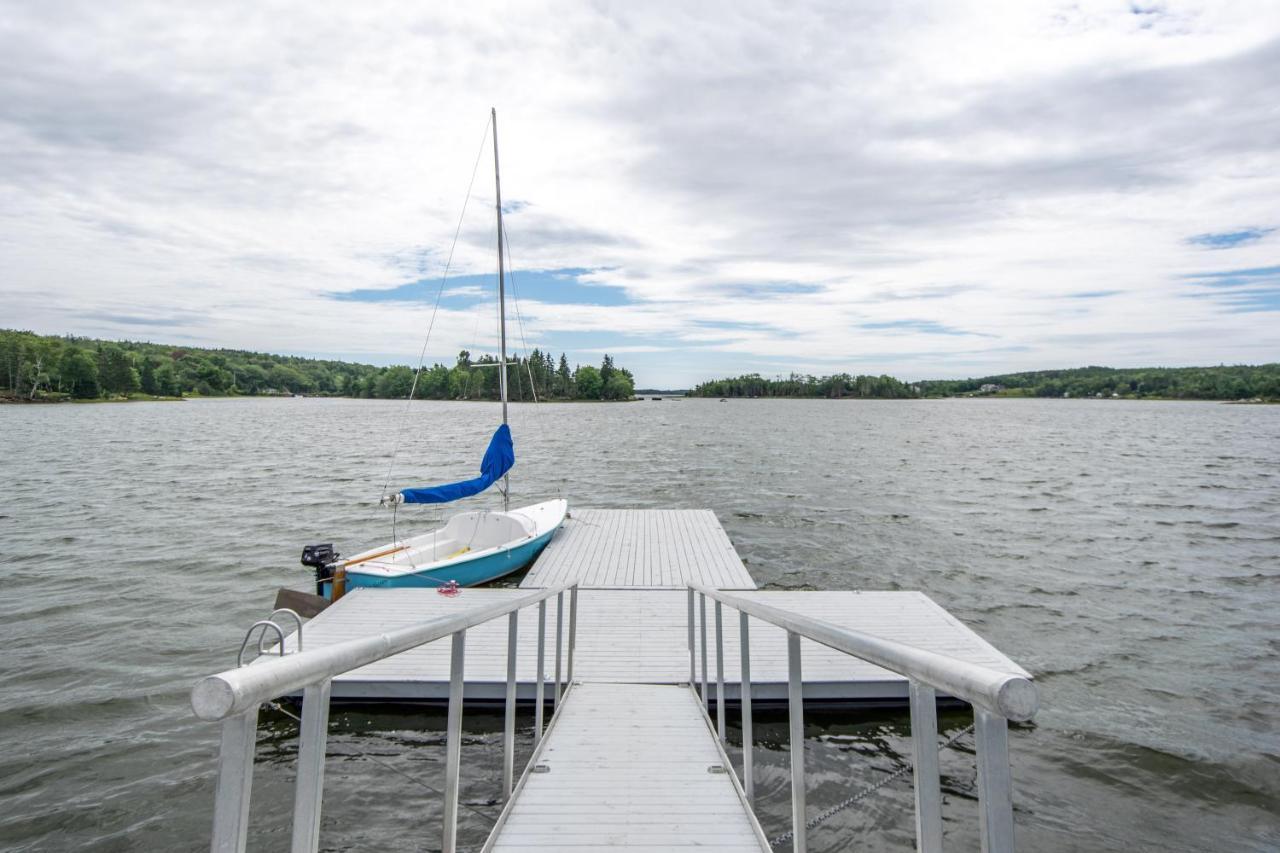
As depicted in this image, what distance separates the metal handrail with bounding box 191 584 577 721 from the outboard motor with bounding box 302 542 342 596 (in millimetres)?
7684

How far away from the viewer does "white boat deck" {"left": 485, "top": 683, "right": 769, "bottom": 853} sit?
3152mm

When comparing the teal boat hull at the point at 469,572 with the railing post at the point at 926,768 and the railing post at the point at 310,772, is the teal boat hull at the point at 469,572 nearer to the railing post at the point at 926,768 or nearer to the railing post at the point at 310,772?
the railing post at the point at 310,772

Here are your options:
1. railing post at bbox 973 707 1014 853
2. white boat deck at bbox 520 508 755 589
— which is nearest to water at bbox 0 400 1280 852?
white boat deck at bbox 520 508 755 589

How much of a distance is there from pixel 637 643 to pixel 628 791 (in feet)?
12.0

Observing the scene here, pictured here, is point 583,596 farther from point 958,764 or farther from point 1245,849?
point 1245,849

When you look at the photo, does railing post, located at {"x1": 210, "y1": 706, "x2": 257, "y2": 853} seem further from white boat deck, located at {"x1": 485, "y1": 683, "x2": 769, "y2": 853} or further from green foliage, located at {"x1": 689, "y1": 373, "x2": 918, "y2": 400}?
green foliage, located at {"x1": 689, "y1": 373, "x2": 918, "y2": 400}

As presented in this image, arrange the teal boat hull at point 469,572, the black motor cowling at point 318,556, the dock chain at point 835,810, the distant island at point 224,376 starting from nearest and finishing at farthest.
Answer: the dock chain at point 835,810, the black motor cowling at point 318,556, the teal boat hull at point 469,572, the distant island at point 224,376

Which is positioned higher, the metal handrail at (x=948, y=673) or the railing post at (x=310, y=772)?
the metal handrail at (x=948, y=673)

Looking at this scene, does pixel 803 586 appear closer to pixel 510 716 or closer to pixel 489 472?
pixel 489 472

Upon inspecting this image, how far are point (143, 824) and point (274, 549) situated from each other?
9.67 metres

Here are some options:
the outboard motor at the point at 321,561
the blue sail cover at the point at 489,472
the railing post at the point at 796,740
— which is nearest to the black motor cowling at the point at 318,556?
the outboard motor at the point at 321,561

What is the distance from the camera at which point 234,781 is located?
124 centimetres

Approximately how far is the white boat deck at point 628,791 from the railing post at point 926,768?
5.67 ft

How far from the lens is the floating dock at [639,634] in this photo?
6375 mm
